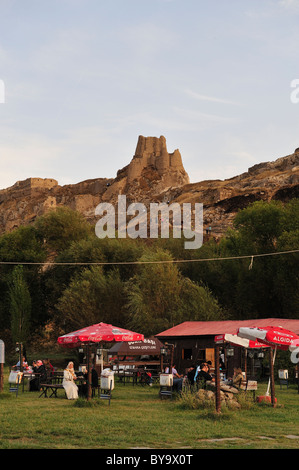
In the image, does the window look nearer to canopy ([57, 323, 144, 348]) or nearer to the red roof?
the red roof

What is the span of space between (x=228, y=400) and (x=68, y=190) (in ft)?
540

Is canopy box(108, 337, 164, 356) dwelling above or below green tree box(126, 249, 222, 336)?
below

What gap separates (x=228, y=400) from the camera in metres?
16.2

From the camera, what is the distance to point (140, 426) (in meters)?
12.7

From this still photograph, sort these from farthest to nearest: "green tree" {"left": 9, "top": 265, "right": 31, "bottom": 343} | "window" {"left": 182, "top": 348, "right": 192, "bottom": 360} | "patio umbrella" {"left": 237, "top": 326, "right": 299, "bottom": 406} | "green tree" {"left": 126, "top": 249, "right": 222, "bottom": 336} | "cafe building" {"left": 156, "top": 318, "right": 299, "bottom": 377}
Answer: "green tree" {"left": 9, "top": 265, "right": 31, "bottom": 343} < "green tree" {"left": 126, "top": 249, "right": 222, "bottom": 336} < "window" {"left": 182, "top": 348, "right": 192, "bottom": 360} < "cafe building" {"left": 156, "top": 318, "right": 299, "bottom": 377} < "patio umbrella" {"left": 237, "top": 326, "right": 299, "bottom": 406}

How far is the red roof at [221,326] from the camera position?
30.0m

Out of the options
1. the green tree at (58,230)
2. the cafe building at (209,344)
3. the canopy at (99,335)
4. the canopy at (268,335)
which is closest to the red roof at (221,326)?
the cafe building at (209,344)

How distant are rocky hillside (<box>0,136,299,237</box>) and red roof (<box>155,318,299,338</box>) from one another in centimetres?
5401

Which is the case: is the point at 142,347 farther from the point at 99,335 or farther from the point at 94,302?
the point at 94,302

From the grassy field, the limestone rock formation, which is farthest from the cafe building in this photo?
the limestone rock formation

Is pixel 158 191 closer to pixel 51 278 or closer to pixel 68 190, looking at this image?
pixel 68 190

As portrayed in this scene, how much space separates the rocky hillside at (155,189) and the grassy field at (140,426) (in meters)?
71.1

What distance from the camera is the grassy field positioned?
1050 cm
